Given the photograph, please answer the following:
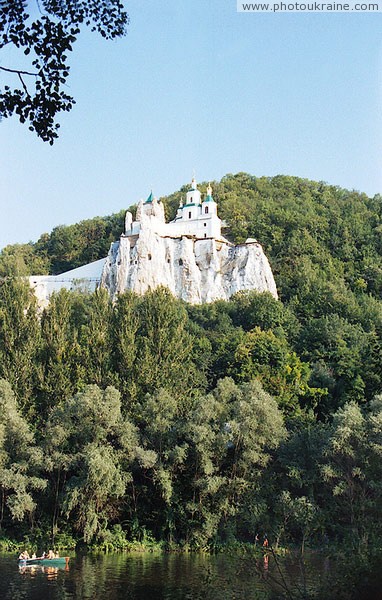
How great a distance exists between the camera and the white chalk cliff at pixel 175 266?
70562 mm

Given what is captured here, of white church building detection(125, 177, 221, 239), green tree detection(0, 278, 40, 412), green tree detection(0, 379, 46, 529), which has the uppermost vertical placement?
white church building detection(125, 177, 221, 239)

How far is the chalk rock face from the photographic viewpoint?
70375 mm

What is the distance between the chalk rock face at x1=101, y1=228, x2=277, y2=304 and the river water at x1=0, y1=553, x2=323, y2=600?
45.6 metres

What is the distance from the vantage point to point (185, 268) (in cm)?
7269

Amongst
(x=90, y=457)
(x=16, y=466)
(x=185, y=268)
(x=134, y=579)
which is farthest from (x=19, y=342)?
(x=185, y=268)

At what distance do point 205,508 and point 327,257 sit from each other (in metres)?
50.7

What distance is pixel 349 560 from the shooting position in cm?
961

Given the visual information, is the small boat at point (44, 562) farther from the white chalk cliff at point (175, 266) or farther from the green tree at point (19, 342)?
the white chalk cliff at point (175, 266)

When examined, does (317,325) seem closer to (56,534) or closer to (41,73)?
(56,534)

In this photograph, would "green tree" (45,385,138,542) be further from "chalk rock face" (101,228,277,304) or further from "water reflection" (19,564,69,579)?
"chalk rock face" (101,228,277,304)

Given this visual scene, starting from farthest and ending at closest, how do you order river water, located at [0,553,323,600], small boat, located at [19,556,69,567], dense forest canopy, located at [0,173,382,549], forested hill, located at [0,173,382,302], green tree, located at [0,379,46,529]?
1. forested hill, located at [0,173,382,302]
2. dense forest canopy, located at [0,173,382,549]
3. green tree, located at [0,379,46,529]
4. small boat, located at [19,556,69,567]
5. river water, located at [0,553,323,600]

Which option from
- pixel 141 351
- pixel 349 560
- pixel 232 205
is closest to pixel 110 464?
pixel 141 351

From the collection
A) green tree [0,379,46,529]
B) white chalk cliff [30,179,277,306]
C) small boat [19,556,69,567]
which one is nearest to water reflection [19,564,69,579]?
small boat [19,556,69,567]

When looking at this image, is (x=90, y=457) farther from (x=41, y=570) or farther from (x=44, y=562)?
(x=41, y=570)
